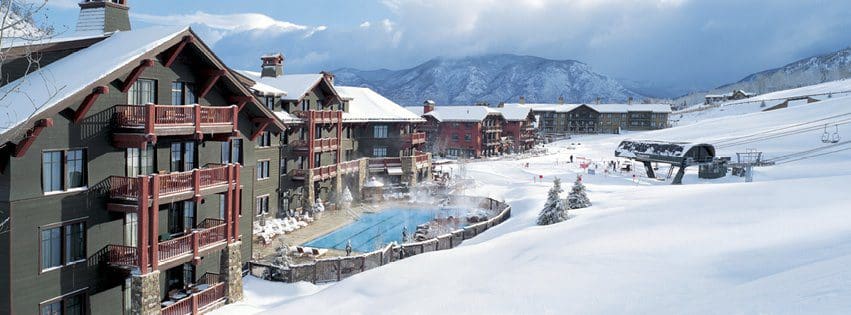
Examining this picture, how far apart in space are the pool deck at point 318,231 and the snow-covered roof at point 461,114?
43.7m

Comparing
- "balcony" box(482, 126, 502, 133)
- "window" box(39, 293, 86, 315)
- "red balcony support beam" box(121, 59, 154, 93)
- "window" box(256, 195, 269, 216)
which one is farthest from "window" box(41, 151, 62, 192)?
"balcony" box(482, 126, 502, 133)

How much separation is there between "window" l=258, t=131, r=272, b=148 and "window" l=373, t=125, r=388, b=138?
17.1 meters

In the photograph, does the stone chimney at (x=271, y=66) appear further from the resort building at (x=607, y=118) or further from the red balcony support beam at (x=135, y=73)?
the resort building at (x=607, y=118)

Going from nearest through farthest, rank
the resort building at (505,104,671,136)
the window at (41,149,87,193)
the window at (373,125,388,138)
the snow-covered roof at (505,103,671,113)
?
the window at (41,149,87,193), the window at (373,125,388,138), the snow-covered roof at (505,103,671,113), the resort building at (505,104,671,136)

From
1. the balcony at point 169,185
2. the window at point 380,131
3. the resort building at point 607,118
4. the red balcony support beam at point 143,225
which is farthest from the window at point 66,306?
the resort building at point 607,118

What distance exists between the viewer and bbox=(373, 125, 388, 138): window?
172 ft

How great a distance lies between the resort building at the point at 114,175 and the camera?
15797 millimetres

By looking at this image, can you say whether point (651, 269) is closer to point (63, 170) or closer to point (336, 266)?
point (336, 266)

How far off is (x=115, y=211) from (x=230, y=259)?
464cm

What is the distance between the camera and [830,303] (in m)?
8.21

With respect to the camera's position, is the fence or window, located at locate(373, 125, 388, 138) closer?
the fence

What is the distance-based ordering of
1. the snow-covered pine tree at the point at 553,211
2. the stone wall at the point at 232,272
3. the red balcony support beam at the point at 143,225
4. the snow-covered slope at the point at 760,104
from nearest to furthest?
the red balcony support beam at the point at 143,225 < the stone wall at the point at 232,272 < the snow-covered pine tree at the point at 553,211 < the snow-covered slope at the point at 760,104

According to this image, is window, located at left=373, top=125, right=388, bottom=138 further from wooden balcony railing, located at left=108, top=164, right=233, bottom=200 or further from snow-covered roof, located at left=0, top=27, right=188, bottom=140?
snow-covered roof, located at left=0, top=27, right=188, bottom=140

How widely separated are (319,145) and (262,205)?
7631mm
